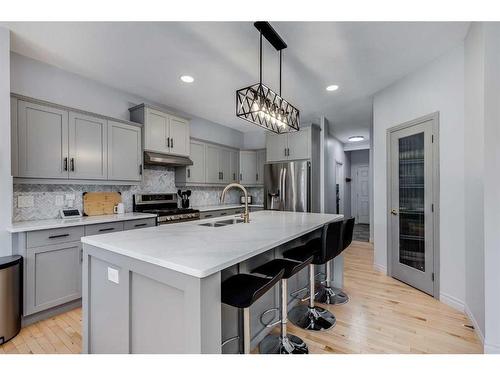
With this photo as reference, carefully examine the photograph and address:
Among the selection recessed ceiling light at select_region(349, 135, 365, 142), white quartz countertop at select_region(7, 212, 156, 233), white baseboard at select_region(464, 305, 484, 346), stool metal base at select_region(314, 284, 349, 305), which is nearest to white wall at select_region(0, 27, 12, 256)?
white quartz countertop at select_region(7, 212, 156, 233)

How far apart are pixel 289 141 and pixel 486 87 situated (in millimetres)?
3204

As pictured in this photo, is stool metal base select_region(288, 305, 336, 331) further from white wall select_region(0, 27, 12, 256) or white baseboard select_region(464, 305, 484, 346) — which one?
white wall select_region(0, 27, 12, 256)

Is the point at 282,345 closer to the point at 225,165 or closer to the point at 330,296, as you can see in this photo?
the point at 330,296

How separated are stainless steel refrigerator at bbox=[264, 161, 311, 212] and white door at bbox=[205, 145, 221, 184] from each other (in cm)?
100

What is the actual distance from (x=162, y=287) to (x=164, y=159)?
9.07 feet

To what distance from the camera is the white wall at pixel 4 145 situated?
217cm

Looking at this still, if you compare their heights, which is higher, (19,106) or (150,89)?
(150,89)

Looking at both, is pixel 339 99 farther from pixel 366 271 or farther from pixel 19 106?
pixel 19 106

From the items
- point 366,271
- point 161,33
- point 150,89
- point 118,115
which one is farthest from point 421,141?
point 118,115

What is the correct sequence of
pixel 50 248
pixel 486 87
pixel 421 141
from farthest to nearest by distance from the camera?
pixel 421 141 → pixel 50 248 → pixel 486 87

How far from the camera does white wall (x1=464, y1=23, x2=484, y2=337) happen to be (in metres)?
1.93

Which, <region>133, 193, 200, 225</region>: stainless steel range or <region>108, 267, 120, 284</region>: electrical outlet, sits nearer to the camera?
<region>108, 267, 120, 284</region>: electrical outlet

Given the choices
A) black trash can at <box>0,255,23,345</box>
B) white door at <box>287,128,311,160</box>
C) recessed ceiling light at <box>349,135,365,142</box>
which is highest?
recessed ceiling light at <box>349,135,365,142</box>
